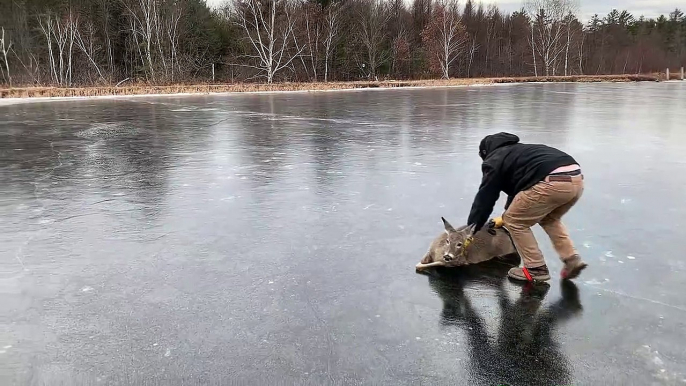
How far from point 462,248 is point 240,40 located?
43.5 meters

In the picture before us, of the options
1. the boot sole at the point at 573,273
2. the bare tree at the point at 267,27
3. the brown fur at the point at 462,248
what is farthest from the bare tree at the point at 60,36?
the boot sole at the point at 573,273

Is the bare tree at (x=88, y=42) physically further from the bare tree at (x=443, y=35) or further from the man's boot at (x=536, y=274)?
the man's boot at (x=536, y=274)

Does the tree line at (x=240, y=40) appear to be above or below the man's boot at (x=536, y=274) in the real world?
above

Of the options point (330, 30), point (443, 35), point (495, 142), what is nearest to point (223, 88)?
point (330, 30)

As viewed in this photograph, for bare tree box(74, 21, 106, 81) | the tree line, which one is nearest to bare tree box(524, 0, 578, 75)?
the tree line

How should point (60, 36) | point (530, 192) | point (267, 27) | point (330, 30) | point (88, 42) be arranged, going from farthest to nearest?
point (330, 30)
point (267, 27)
point (88, 42)
point (60, 36)
point (530, 192)

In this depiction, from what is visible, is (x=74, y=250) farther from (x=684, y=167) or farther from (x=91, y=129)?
(x=91, y=129)

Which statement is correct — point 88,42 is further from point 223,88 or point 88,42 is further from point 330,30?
point 330,30

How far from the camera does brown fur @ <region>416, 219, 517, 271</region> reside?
468 centimetres

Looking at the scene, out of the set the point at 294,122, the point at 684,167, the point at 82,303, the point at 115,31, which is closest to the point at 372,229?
the point at 82,303

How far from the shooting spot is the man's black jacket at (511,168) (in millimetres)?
4254

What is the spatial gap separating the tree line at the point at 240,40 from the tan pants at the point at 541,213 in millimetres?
36990

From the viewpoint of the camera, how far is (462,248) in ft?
15.5

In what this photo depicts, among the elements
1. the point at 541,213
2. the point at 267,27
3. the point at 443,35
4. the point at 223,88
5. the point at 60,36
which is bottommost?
the point at 541,213
